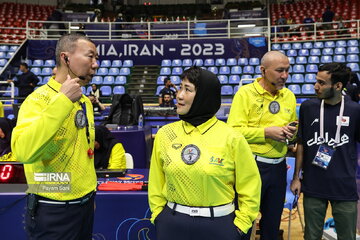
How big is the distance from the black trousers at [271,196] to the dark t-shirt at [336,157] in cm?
19

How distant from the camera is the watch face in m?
1.81

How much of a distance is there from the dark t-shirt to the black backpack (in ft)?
11.2

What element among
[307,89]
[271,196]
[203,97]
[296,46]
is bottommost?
[271,196]

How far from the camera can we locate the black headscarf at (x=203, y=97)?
175 centimetres

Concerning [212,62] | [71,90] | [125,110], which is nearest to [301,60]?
[212,62]

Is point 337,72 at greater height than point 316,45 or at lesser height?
lesser

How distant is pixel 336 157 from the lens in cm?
254

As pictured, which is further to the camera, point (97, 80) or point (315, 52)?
point (315, 52)

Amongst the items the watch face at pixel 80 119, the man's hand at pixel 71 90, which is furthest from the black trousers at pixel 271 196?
the man's hand at pixel 71 90

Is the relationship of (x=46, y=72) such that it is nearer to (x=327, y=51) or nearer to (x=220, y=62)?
(x=220, y=62)

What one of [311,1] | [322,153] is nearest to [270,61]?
[322,153]

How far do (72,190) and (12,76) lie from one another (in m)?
11.7

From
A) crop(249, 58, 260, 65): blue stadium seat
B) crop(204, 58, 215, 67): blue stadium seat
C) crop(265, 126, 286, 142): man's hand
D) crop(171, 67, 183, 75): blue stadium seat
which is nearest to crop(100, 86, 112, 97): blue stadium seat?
crop(171, 67, 183, 75): blue stadium seat

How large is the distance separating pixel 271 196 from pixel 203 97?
1.19 meters
